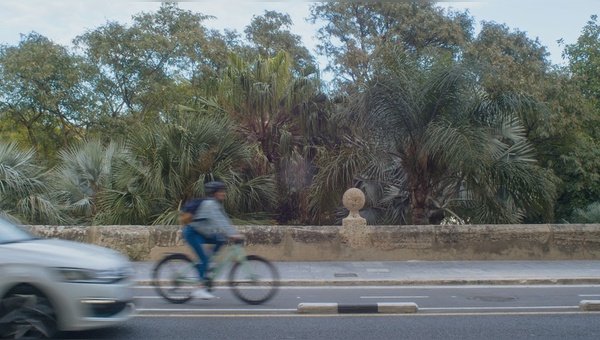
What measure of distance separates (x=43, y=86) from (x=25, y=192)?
11787 millimetres

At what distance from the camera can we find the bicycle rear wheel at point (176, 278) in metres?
9.45

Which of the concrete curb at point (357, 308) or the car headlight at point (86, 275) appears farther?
the concrete curb at point (357, 308)

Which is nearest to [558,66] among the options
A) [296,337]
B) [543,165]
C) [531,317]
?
[543,165]

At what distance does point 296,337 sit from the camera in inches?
294

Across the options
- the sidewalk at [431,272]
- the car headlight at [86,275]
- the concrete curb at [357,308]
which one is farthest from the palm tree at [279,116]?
the car headlight at [86,275]

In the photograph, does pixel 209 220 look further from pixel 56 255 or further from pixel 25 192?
pixel 25 192

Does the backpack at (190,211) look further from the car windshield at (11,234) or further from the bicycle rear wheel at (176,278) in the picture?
the car windshield at (11,234)

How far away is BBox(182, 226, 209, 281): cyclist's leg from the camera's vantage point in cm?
938

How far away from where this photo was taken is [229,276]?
371 inches

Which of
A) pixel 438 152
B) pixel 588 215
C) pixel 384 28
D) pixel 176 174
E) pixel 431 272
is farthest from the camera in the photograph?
pixel 384 28

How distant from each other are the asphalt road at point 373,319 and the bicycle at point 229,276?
0.16 m

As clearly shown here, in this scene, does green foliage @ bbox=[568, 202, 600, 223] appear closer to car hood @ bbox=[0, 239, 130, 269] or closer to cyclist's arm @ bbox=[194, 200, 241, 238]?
cyclist's arm @ bbox=[194, 200, 241, 238]

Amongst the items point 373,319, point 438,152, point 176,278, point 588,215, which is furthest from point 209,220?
point 588,215

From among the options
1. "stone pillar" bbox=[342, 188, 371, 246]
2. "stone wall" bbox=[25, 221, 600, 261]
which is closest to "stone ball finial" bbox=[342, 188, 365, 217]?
"stone pillar" bbox=[342, 188, 371, 246]
